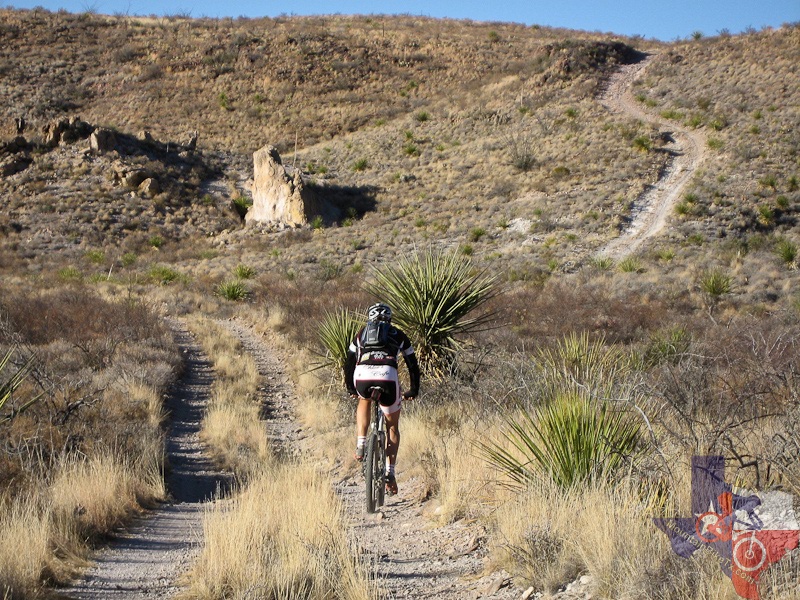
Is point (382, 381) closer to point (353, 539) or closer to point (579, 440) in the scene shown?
point (353, 539)

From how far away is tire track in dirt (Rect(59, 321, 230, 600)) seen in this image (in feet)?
13.7

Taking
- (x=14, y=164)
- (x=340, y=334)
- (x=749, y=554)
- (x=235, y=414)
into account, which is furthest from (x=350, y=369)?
(x=14, y=164)

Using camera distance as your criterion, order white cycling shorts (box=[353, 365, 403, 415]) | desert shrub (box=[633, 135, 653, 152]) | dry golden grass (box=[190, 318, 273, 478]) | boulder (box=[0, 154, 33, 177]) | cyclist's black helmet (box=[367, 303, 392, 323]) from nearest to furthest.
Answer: white cycling shorts (box=[353, 365, 403, 415])
cyclist's black helmet (box=[367, 303, 392, 323])
dry golden grass (box=[190, 318, 273, 478])
desert shrub (box=[633, 135, 653, 152])
boulder (box=[0, 154, 33, 177])

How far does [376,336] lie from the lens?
5949mm

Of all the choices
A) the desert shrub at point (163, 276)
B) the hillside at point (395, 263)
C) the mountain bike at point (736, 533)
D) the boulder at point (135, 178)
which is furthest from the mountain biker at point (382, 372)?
the boulder at point (135, 178)

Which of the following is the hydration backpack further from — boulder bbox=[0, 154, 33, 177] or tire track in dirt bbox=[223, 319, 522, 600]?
boulder bbox=[0, 154, 33, 177]

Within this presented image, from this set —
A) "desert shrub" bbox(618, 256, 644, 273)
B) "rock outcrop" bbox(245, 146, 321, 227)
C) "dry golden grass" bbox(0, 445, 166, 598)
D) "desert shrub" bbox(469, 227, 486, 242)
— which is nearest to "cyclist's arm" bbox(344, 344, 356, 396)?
"dry golden grass" bbox(0, 445, 166, 598)

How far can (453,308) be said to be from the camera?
9.70m

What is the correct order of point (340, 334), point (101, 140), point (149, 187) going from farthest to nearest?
point (101, 140) < point (149, 187) < point (340, 334)

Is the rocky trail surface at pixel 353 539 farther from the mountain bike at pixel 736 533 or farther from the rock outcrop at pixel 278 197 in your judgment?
the rock outcrop at pixel 278 197

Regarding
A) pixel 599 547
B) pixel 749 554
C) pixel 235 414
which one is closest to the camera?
pixel 749 554

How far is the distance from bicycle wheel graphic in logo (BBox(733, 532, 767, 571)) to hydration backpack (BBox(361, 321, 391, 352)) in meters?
3.30

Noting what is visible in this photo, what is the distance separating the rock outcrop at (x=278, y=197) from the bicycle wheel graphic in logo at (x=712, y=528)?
3456cm

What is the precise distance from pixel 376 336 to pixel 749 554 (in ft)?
11.2
